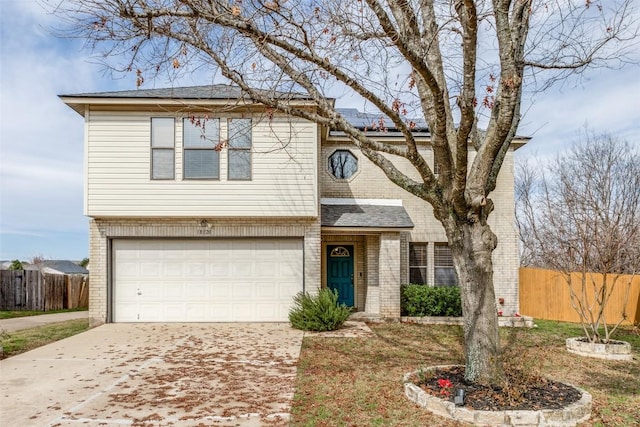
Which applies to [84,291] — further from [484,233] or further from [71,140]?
[484,233]

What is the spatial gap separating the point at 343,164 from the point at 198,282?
5879mm

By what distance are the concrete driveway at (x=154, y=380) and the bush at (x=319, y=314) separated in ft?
1.80

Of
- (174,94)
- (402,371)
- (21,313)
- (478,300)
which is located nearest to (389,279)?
(402,371)

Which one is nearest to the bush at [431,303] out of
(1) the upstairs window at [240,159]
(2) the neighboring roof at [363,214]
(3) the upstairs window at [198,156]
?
A: (2) the neighboring roof at [363,214]

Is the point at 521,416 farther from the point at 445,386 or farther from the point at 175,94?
the point at 175,94

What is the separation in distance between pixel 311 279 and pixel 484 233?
720 centimetres

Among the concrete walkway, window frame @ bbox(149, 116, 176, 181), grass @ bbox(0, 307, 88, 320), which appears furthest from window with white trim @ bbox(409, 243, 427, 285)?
grass @ bbox(0, 307, 88, 320)

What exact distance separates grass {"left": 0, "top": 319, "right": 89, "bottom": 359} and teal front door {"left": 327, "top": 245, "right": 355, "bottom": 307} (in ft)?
23.6

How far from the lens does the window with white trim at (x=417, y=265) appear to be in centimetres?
1527

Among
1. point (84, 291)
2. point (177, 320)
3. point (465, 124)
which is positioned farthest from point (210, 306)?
point (84, 291)

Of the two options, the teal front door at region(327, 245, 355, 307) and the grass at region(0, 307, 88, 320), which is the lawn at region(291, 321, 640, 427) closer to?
the teal front door at region(327, 245, 355, 307)

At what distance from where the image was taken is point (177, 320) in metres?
13.1

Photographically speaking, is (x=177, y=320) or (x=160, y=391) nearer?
(x=160, y=391)

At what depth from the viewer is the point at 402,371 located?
7.80m
